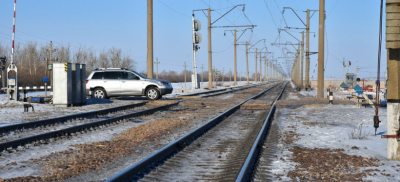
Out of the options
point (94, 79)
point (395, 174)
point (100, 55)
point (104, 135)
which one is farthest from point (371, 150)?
point (100, 55)

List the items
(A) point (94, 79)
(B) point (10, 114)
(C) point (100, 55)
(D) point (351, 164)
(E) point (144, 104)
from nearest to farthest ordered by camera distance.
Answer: (D) point (351, 164)
(B) point (10, 114)
(E) point (144, 104)
(A) point (94, 79)
(C) point (100, 55)

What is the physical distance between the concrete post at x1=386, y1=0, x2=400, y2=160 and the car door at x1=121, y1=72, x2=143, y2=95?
59.8ft

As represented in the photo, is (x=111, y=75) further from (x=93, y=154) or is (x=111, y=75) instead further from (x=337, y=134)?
(x=93, y=154)

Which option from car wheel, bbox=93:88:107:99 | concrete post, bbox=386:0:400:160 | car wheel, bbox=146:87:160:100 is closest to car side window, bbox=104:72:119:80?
car wheel, bbox=93:88:107:99

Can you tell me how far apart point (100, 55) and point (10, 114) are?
88072 mm

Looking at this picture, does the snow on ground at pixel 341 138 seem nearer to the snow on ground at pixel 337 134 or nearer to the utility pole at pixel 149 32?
the snow on ground at pixel 337 134

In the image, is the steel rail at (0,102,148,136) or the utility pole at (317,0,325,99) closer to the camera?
the steel rail at (0,102,148,136)

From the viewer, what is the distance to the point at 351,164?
7668mm

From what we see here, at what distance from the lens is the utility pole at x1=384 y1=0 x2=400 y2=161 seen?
25.8 feet

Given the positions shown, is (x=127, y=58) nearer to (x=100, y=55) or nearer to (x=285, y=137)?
(x=100, y=55)

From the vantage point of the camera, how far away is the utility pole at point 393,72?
7.88 meters

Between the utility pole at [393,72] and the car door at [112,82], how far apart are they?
18.5m

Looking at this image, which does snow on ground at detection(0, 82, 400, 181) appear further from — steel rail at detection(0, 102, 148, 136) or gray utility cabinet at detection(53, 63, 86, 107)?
steel rail at detection(0, 102, 148, 136)

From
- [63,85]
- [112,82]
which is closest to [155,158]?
[63,85]
